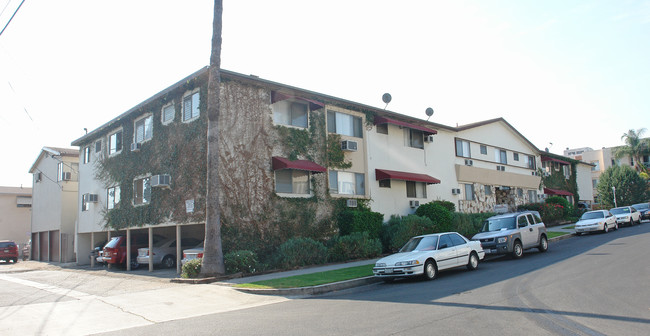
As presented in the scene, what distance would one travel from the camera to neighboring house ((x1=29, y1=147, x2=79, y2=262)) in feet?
106

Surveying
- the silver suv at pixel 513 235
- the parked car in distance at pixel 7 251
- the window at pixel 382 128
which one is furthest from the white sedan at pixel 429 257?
the parked car in distance at pixel 7 251

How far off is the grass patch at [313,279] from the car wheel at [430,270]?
1923 millimetres

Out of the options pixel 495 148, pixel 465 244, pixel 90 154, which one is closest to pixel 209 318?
pixel 465 244

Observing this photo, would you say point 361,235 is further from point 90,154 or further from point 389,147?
point 90,154

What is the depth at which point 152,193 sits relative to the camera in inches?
866

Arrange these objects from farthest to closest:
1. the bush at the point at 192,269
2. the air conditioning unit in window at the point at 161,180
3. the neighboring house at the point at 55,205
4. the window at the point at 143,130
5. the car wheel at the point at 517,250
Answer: the neighboring house at the point at 55,205 < the window at the point at 143,130 < the air conditioning unit in window at the point at 161,180 < the car wheel at the point at 517,250 < the bush at the point at 192,269

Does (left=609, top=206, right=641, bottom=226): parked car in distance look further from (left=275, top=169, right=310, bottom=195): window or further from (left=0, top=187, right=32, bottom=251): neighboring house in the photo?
(left=0, top=187, right=32, bottom=251): neighboring house

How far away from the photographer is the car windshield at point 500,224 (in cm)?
1877

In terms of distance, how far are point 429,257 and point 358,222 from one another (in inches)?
321

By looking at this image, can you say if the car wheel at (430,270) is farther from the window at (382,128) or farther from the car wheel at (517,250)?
the window at (382,128)

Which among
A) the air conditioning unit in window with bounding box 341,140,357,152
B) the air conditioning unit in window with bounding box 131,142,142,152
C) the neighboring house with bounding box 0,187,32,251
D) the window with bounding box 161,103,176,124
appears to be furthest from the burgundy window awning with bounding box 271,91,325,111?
the neighboring house with bounding box 0,187,32,251

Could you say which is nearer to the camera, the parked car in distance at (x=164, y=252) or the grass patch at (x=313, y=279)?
the grass patch at (x=313, y=279)

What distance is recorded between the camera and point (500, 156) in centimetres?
3562

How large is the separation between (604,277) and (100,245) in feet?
A: 85.0
